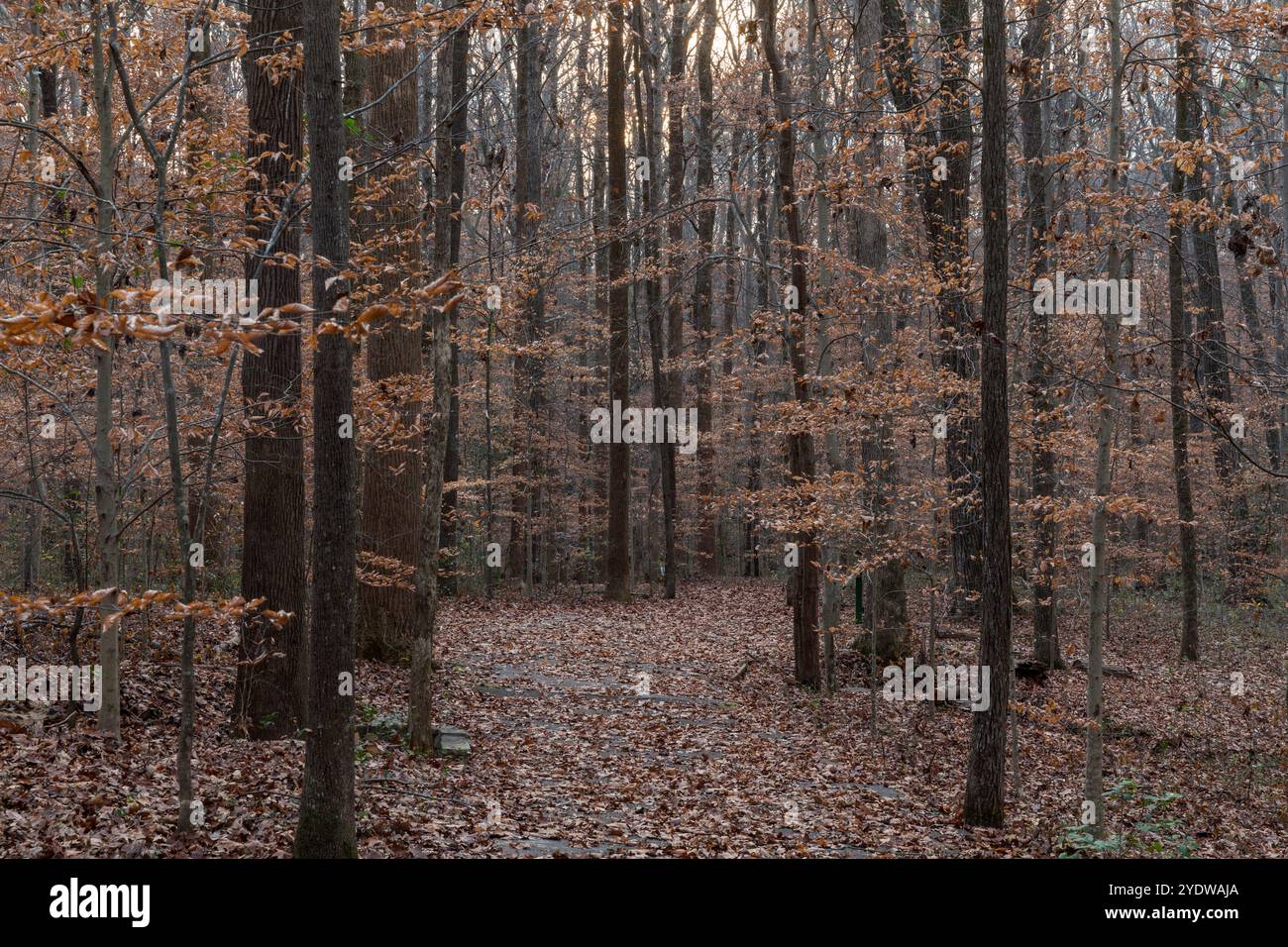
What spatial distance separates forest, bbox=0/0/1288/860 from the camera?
6.18 meters

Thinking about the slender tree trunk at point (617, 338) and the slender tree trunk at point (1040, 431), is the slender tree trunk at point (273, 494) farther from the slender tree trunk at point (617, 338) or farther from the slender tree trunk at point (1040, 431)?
the slender tree trunk at point (617, 338)

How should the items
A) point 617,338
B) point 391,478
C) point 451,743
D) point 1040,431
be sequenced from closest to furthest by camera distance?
point 451,743 → point 391,478 → point 1040,431 → point 617,338

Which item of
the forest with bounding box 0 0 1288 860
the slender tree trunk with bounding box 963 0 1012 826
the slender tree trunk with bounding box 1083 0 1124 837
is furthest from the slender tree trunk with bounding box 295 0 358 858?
the slender tree trunk with bounding box 1083 0 1124 837

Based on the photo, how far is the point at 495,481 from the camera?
19.4 meters

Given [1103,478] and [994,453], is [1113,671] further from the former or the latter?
[994,453]

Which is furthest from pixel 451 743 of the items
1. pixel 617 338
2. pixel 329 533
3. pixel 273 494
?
pixel 617 338

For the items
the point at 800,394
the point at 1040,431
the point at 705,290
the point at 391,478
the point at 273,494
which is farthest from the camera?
the point at 705,290

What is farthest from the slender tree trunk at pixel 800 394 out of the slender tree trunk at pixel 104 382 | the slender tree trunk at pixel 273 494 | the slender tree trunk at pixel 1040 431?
the slender tree trunk at pixel 104 382

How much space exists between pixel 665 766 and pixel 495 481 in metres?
10.8

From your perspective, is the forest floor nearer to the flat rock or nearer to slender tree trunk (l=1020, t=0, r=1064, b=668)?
the flat rock

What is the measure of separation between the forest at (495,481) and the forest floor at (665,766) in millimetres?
59

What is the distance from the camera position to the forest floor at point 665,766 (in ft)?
21.4

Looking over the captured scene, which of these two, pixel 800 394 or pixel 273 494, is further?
pixel 800 394
